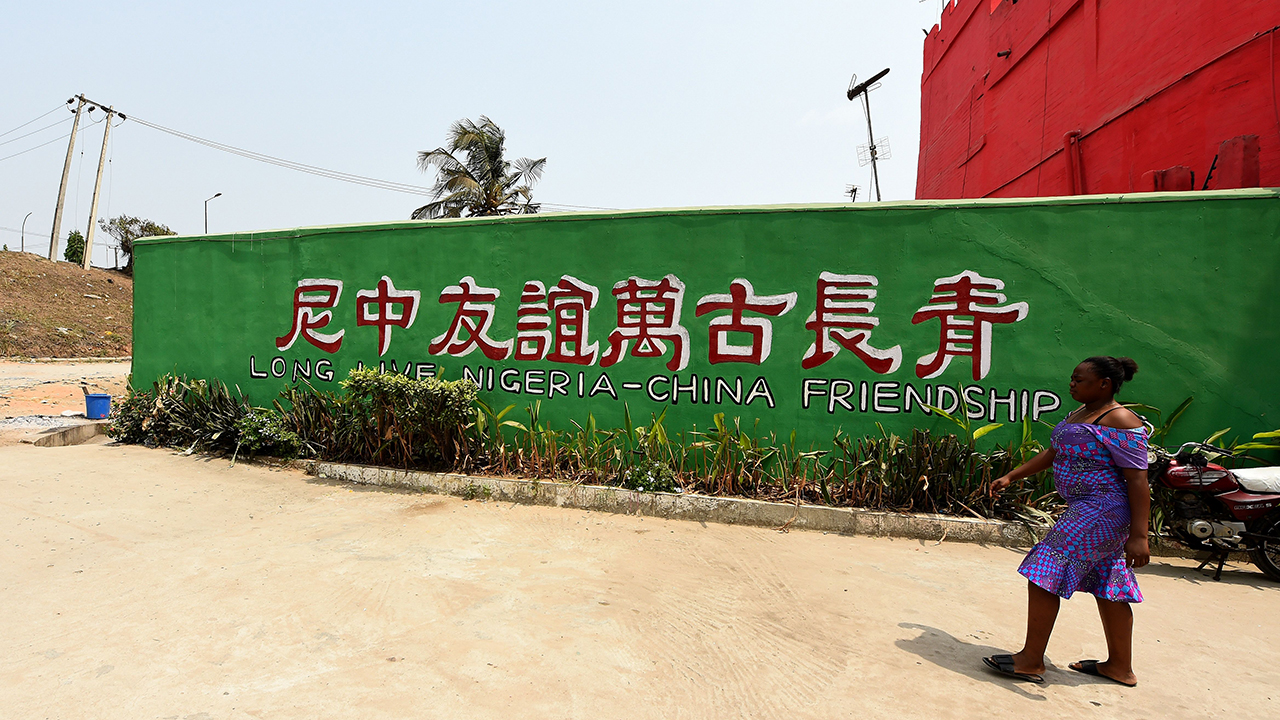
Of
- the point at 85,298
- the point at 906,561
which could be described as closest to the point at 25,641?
the point at 906,561

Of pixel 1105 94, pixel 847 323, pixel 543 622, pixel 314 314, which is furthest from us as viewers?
pixel 1105 94

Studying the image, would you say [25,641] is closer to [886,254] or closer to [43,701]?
[43,701]

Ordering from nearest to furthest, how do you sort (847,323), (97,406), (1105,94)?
1. (847,323)
2. (1105,94)
3. (97,406)

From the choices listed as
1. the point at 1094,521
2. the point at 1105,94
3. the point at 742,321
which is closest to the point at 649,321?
the point at 742,321

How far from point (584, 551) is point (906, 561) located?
82.1 inches

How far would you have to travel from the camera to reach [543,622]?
327 cm

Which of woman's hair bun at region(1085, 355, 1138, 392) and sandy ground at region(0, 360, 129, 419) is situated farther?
sandy ground at region(0, 360, 129, 419)

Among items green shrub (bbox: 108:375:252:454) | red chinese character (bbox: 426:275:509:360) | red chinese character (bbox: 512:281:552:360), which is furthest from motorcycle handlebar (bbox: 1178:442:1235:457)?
green shrub (bbox: 108:375:252:454)

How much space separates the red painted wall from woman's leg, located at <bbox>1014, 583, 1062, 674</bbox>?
4.77m

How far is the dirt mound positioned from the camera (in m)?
20.7

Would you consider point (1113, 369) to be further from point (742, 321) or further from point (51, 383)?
point (51, 383)

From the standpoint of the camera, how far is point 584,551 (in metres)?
4.36

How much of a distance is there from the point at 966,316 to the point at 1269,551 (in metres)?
2.32

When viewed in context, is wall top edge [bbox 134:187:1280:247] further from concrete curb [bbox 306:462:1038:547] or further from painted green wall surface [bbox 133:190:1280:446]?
concrete curb [bbox 306:462:1038:547]
